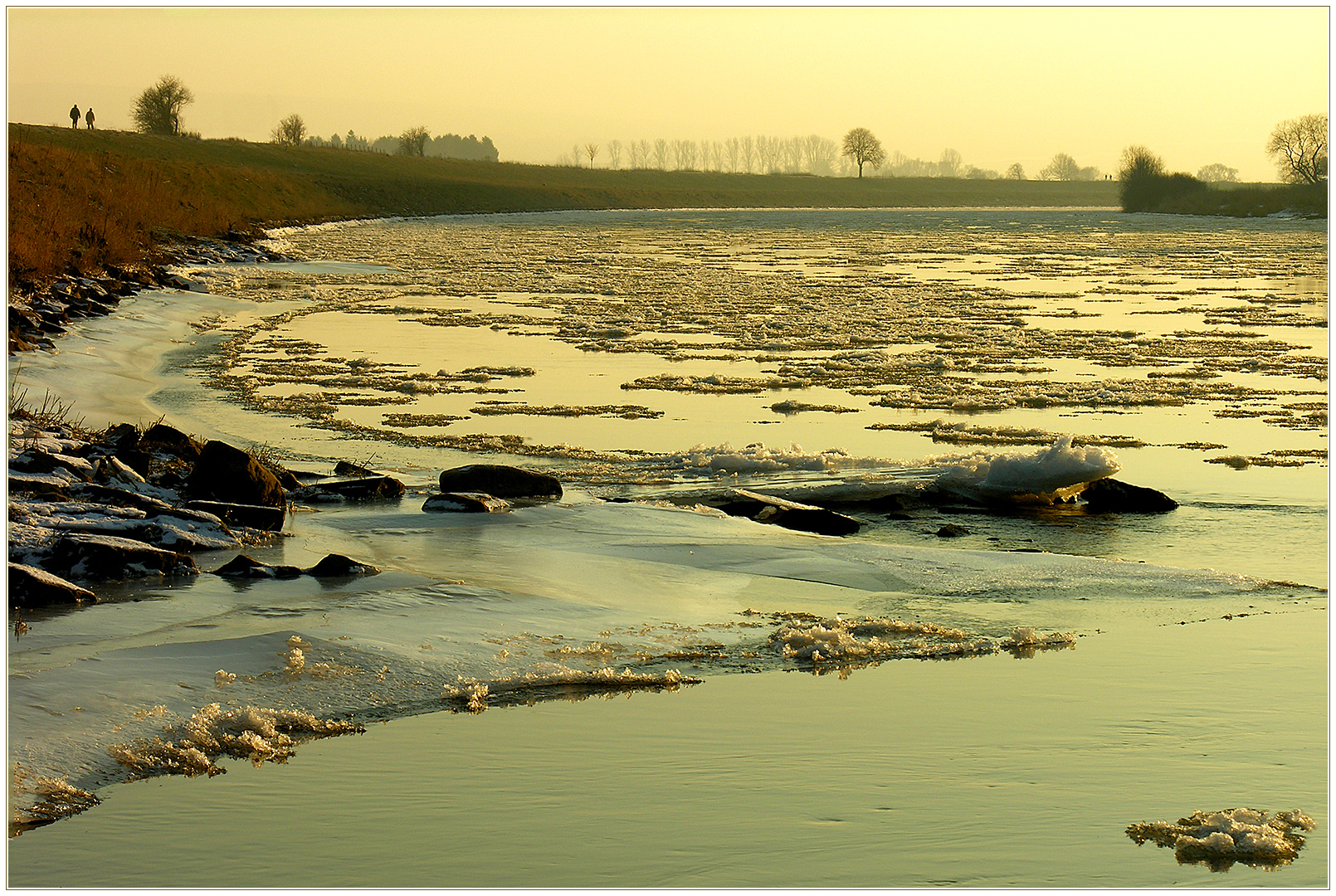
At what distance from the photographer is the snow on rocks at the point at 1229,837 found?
4527mm

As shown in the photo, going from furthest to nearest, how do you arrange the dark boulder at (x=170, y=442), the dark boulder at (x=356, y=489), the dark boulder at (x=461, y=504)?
the dark boulder at (x=170, y=442) → the dark boulder at (x=356, y=489) → the dark boulder at (x=461, y=504)

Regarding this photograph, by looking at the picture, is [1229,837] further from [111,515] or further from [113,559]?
[111,515]

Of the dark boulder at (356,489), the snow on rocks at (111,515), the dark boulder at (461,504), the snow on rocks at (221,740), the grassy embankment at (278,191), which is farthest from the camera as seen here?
the grassy embankment at (278,191)

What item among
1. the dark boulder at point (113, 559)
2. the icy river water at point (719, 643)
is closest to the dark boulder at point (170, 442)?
the icy river water at point (719, 643)

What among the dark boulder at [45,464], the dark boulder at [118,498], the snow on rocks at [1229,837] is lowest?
the snow on rocks at [1229,837]

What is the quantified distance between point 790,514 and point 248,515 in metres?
3.56

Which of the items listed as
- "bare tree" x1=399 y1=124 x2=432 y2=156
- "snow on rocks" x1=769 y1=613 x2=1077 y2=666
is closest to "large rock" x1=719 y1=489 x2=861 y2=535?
"snow on rocks" x1=769 y1=613 x2=1077 y2=666

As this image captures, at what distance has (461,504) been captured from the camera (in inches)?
379

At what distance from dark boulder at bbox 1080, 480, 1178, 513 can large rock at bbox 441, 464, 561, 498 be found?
3892mm

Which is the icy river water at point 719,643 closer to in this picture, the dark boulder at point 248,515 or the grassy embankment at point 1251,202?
the dark boulder at point 248,515

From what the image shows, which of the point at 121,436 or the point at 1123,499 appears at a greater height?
the point at 121,436

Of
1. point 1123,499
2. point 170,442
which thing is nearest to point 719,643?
point 1123,499

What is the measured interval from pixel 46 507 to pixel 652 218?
7575 cm

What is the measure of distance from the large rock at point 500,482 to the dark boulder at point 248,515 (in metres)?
1.51
